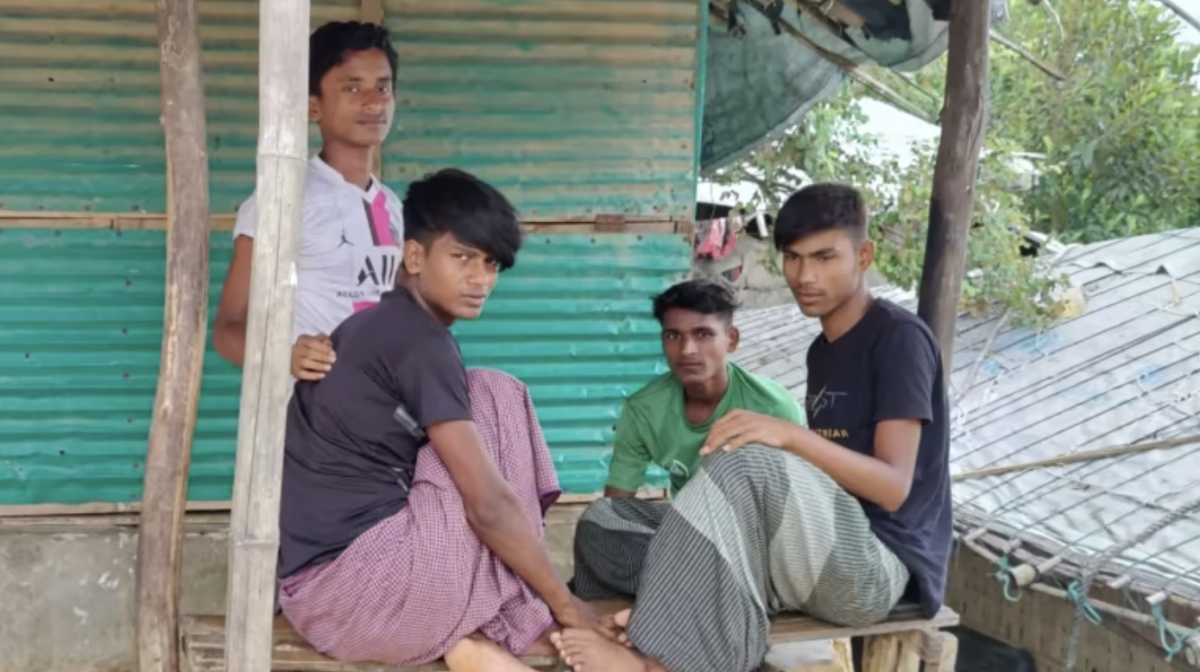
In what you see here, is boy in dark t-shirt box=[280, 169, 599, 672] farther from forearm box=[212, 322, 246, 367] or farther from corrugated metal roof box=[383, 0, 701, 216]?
corrugated metal roof box=[383, 0, 701, 216]

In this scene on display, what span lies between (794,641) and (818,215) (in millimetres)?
952

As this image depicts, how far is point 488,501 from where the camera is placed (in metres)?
2.26

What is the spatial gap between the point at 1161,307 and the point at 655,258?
4335mm

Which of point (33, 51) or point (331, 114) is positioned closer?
point (331, 114)

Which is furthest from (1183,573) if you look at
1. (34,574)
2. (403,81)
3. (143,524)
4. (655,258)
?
(34,574)

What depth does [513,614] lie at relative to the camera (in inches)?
94.0

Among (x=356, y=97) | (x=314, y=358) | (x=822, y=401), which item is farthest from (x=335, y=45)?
(x=822, y=401)

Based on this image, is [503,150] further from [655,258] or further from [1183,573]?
[1183,573]

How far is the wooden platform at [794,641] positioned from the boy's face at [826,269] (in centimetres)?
71

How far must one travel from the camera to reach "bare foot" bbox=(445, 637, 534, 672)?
232 centimetres

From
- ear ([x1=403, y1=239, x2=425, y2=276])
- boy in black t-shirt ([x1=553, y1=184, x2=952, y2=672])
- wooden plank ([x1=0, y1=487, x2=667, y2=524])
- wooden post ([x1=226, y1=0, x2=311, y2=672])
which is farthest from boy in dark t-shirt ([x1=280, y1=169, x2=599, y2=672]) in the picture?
wooden plank ([x1=0, y1=487, x2=667, y2=524])

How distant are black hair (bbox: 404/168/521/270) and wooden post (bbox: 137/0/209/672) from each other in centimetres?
93

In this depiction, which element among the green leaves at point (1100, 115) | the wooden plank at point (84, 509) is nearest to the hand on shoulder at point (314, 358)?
the wooden plank at point (84, 509)

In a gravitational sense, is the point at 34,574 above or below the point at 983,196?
below
